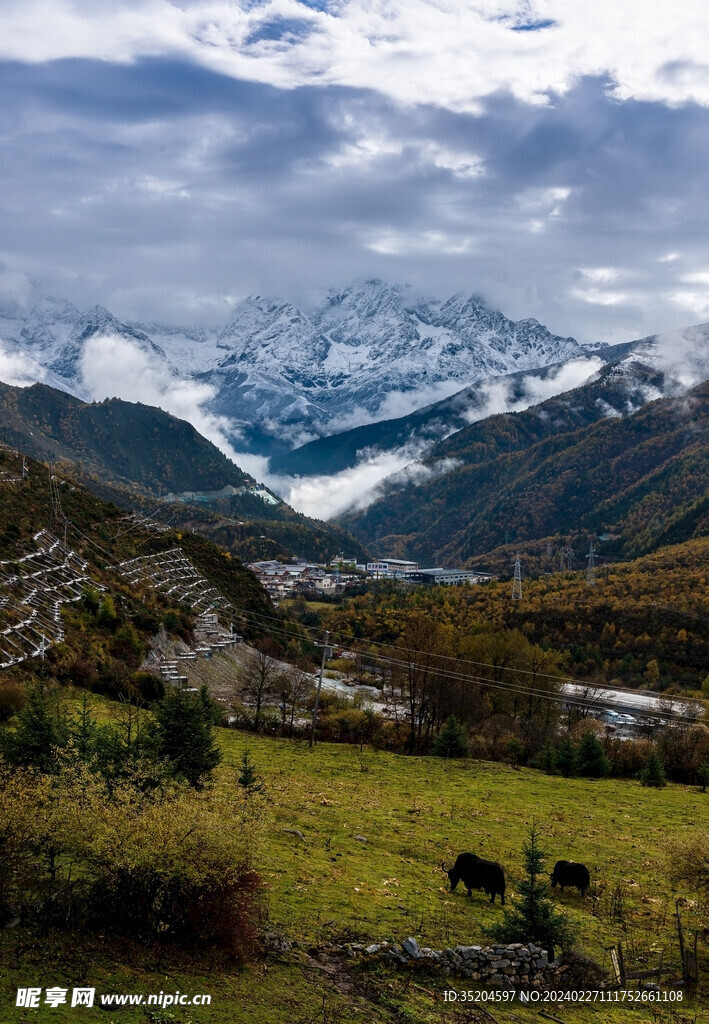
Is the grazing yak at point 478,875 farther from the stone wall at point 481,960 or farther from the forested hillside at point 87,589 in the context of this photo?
the forested hillside at point 87,589

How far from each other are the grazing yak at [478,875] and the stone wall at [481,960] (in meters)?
5.33

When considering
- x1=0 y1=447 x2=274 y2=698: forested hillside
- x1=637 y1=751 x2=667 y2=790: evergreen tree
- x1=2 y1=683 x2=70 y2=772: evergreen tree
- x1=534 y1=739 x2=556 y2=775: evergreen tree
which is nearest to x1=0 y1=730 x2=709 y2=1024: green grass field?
x1=637 y1=751 x2=667 y2=790: evergreen tree

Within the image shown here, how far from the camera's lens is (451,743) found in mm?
53531

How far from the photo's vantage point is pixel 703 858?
24547 millimetres

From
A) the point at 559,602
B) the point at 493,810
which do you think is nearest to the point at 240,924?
the point at 493,810

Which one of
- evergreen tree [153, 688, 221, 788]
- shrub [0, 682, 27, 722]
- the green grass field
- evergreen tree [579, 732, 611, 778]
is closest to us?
the green grass field

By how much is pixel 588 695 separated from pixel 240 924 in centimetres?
8100

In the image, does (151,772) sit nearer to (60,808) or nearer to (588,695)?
(60,808)

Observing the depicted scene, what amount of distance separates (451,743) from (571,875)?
25630mm

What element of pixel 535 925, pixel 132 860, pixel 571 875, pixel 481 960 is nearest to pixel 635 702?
pixel 571 875

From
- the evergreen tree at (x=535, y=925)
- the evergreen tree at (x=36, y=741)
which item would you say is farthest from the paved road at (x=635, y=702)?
the evergreen tree at (x=36, y=741)

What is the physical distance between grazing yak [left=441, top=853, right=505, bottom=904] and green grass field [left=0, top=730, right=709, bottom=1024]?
46 cm

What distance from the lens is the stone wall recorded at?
20031mm

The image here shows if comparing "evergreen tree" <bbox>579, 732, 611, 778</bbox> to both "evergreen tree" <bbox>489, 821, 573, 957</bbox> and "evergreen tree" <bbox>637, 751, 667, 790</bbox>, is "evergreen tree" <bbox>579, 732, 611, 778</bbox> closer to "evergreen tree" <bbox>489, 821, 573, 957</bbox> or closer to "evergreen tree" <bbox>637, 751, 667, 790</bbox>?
"evergreen tree" <bbox>637, 751, 667, 790</bbox>
